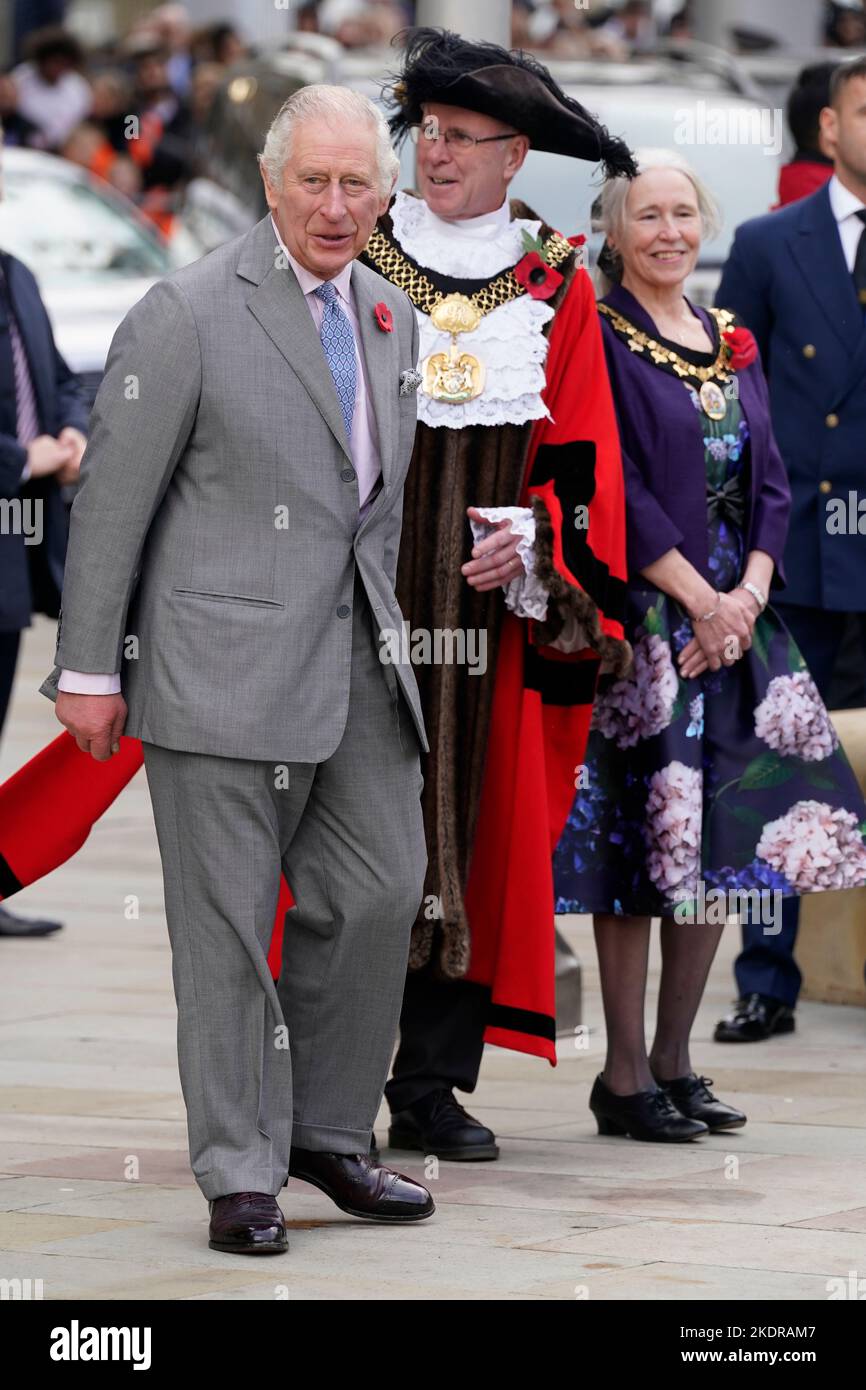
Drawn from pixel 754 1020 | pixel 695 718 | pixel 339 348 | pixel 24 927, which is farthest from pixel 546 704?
pixel 24 927

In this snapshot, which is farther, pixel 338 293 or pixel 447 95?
pixel 447 95

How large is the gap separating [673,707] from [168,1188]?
142 cm

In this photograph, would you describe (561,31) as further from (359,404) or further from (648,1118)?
(359,404)

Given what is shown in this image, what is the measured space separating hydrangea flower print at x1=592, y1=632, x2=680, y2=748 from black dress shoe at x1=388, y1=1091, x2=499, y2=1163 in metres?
0.83

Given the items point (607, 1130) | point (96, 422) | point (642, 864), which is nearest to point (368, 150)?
point (96, 422)

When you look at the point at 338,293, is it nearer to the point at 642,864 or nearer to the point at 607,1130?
the point at 642,864

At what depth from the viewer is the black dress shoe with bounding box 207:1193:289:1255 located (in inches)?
187

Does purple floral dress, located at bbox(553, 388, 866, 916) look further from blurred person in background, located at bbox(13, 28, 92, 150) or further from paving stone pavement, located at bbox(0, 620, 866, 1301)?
blurred person in background, located at bbox(13, 28, 92, 150)

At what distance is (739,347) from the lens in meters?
5.98

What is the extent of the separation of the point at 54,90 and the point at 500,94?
52.4 feet

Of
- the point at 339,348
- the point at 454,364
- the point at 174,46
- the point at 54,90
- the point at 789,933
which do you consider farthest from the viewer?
the point at 174,46

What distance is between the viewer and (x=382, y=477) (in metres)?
4.98

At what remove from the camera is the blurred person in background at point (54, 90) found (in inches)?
815
